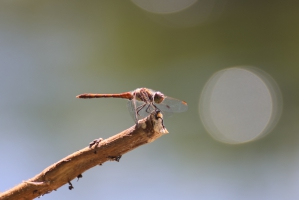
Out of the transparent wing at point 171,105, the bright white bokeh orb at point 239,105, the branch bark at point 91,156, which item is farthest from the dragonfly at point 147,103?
the bright white bokeh orb at point 239,105

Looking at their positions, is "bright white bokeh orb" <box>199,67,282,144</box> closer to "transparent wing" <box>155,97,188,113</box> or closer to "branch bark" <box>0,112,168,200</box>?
"transparent wing" <box>155,97,188,113</box>

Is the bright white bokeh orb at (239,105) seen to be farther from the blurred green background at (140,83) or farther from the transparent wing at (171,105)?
the transparent wing at (171,105)

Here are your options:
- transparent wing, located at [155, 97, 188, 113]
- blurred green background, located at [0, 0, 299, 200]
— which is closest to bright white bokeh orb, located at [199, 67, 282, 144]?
blurred green background, located at [0, 0, 299, 200]

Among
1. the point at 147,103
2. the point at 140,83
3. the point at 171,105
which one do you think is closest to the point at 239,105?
the point at 140,83

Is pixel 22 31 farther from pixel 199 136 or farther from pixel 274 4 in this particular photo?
pixel 274 4

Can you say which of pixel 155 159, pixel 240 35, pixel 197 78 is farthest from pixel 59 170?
pixel 240 35

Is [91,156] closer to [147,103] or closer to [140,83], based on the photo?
[147,103]
